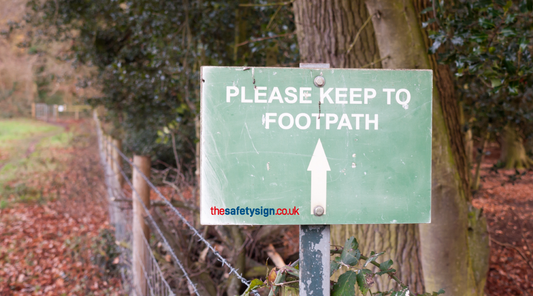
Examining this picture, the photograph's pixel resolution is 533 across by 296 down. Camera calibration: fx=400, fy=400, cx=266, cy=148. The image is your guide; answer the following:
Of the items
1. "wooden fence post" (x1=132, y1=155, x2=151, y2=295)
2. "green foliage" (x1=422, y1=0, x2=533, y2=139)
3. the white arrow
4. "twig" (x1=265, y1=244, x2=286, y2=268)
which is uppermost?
"green foliage" (x1=422, y1=0, x2=533, y2=139)

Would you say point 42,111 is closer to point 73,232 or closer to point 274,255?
point 73,232

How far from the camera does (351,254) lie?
3.99ft

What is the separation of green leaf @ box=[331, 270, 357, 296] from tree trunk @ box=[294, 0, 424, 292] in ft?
5.73

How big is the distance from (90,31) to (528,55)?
7.93 meters

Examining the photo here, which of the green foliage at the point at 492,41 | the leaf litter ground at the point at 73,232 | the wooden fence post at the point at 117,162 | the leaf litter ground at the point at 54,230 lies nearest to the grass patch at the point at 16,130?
the leaf litter ground at the point at 54,230

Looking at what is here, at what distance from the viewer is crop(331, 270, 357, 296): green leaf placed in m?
1.13

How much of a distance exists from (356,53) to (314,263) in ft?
6.80

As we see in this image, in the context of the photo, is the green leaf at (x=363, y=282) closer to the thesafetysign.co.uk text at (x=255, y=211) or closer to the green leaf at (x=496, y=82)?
the thesafetysign.co.uk text at (x=255, y=211)

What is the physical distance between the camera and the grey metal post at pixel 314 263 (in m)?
1.12

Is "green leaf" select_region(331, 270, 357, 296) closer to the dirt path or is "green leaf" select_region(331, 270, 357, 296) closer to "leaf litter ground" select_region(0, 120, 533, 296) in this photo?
the dirt path

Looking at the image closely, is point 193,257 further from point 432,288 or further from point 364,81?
point 364,81

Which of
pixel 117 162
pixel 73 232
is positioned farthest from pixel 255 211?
pixel 73 232

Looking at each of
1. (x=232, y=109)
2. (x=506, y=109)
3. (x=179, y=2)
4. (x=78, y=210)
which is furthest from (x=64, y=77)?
(x=232, y=109)

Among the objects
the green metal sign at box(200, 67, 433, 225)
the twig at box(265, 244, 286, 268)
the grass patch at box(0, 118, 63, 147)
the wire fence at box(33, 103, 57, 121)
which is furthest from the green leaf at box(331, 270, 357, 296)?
the wire fence at box(33, 103, 57, 121)
